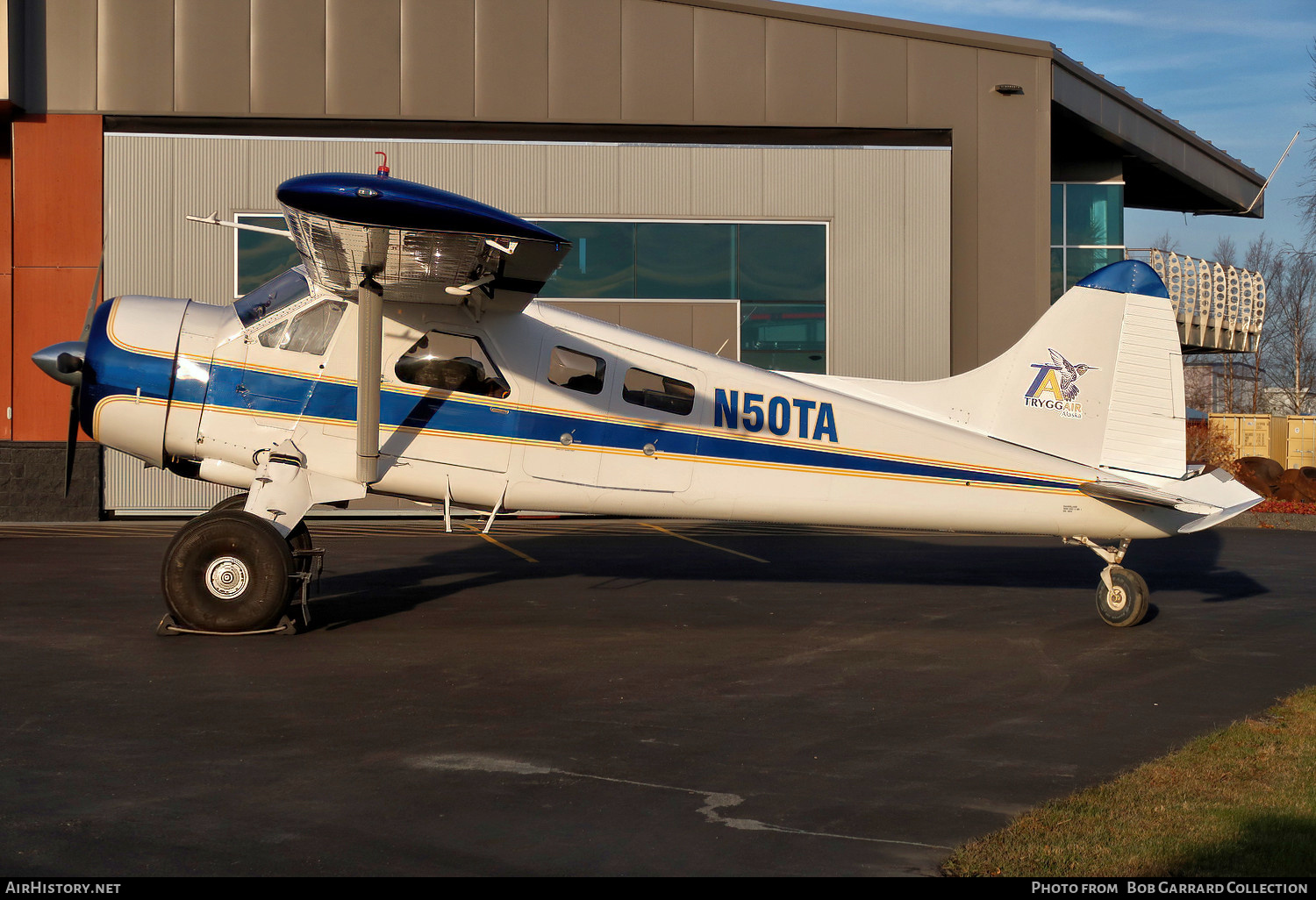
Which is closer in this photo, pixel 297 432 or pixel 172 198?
pixel 297 432

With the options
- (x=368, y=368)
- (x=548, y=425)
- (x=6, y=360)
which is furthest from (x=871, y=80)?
(x=6, y=360)

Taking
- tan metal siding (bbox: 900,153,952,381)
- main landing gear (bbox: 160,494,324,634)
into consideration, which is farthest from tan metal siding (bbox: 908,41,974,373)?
main landing gear (bbox: 160,494,324,634)

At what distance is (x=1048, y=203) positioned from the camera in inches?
799

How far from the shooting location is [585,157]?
765 inches

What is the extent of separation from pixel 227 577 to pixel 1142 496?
737 centimetres

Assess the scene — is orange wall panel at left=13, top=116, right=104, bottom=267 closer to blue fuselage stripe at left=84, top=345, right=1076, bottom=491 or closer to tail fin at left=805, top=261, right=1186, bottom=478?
blue fuselage stripe at left=84, top=345, right=1076, bottom=491

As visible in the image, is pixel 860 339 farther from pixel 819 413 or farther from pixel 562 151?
pixel 819 413

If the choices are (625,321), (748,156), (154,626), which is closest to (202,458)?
(154,626)

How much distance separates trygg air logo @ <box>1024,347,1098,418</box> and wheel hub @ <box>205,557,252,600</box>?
265 inches

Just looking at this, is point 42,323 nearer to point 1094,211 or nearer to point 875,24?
point 875,24

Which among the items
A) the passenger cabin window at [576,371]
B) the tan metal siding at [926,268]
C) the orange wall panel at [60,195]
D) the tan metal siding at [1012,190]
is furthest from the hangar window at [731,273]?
the passenger cabin window at [576,371]

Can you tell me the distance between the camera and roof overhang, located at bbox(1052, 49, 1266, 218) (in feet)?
72.0

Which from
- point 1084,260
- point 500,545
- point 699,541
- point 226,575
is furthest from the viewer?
point 1084,260
